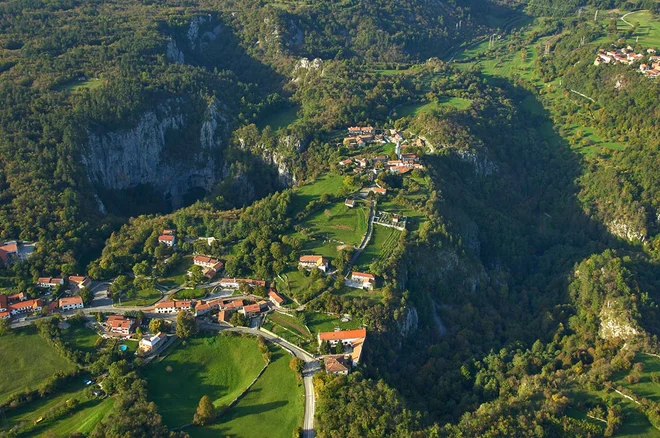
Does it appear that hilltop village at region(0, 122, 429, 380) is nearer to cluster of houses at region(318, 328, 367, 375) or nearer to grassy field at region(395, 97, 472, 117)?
cluster of houses at region(318, 328, 367, 375)

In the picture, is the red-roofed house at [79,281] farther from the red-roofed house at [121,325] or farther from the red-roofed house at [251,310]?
the red-roofed house at [251,310]

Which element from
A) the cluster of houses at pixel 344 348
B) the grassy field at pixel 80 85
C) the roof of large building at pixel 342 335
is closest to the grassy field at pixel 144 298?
the cluster of houses at pixel 344 348

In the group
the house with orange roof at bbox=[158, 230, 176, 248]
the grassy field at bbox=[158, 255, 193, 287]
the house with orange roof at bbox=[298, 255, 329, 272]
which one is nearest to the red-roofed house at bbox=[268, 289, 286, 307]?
the house with orange roof at bbox=[298, 255, 329, 272]

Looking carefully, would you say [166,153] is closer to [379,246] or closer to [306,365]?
[379,246]

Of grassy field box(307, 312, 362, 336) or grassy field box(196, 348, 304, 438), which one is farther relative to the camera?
grassy field box(307, 312, 362, 336)

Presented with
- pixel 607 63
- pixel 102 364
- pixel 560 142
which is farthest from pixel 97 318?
pixel 607 63

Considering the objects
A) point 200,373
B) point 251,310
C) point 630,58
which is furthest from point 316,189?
point 630,58
